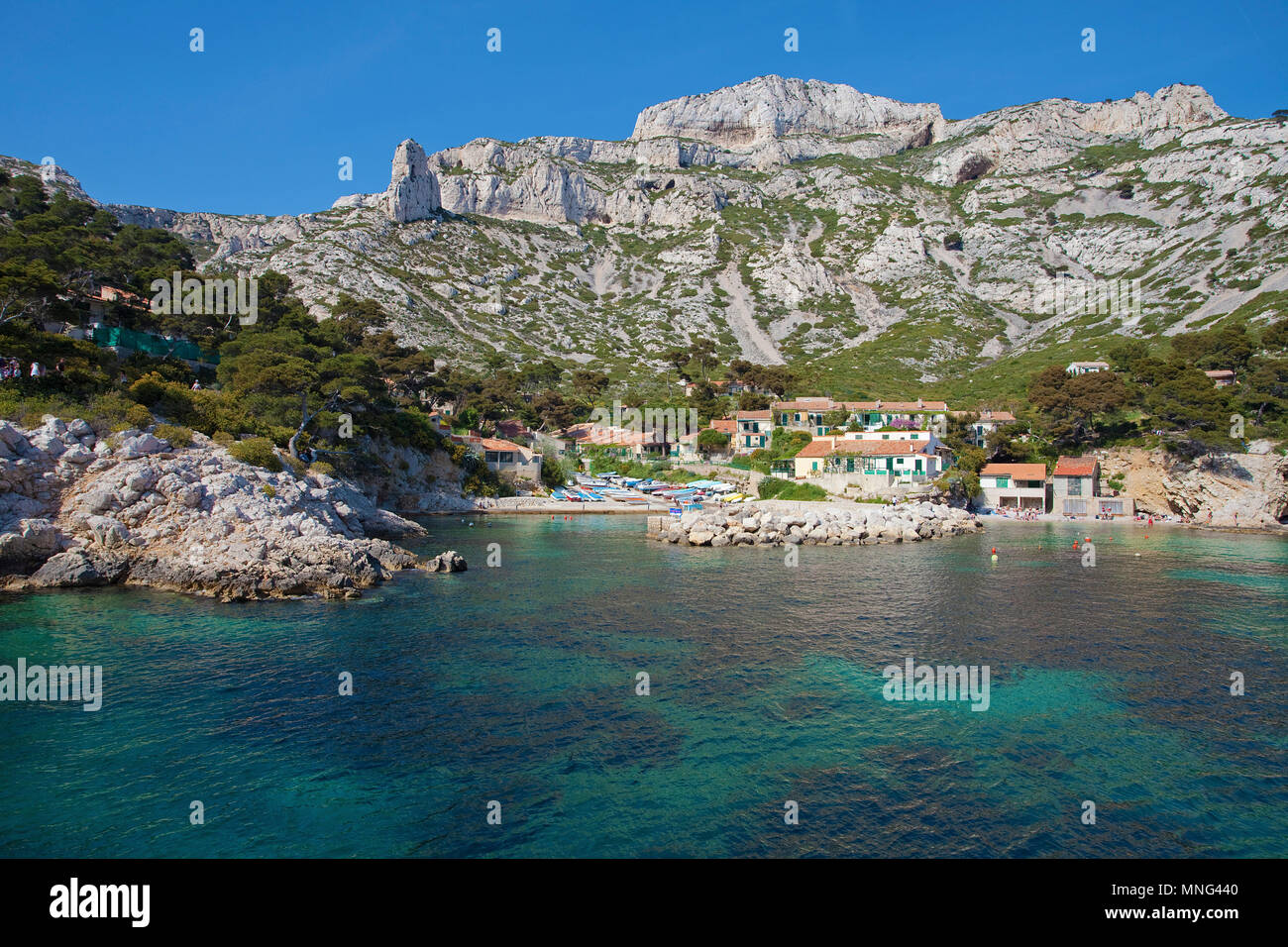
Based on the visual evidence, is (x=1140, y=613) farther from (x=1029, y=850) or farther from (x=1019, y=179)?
(x=1019, y=179)

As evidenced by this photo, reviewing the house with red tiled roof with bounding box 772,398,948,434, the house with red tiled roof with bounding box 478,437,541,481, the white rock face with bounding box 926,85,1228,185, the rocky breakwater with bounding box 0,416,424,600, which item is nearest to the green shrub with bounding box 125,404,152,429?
the rocky breakwater with bounding box 0,416,424,600

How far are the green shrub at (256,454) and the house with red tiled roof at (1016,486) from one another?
5625cm

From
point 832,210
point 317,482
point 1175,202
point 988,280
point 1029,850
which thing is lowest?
point 1029,850

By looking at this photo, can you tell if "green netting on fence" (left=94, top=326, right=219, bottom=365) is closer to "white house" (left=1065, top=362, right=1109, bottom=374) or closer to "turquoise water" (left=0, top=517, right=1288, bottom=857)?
"turquoise water" (left=0, top=517, right=1288, bottom=857)

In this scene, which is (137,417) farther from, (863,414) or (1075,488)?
(863,414)

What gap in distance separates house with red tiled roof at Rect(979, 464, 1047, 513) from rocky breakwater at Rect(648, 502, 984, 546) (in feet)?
44.5

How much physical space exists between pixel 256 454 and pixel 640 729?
25.8 m

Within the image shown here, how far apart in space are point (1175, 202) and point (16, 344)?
18478 centimetres

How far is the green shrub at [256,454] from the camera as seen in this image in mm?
30938

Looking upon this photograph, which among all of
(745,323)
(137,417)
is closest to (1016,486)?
(137,417)

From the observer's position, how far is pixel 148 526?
25.9 meters

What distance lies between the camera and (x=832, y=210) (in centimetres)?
17962
